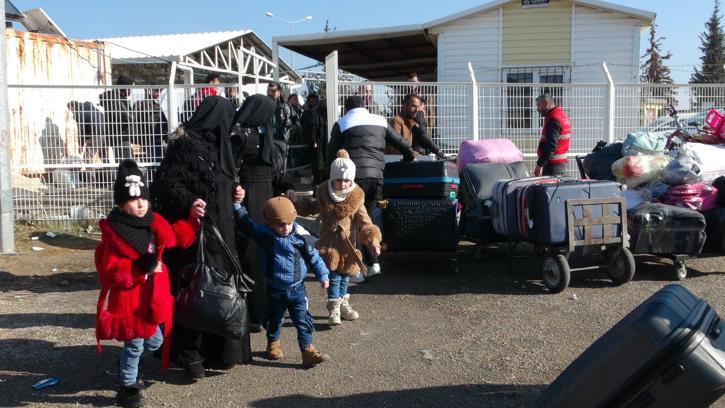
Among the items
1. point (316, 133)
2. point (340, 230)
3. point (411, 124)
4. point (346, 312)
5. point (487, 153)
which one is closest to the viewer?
point (340, 230)

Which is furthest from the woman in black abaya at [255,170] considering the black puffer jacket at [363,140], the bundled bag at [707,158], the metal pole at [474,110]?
the metal pole at [474,110]

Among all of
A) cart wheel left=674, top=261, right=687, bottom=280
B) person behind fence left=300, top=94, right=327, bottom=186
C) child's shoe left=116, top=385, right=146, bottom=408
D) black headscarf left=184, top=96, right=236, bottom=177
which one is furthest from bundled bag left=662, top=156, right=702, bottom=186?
person behind fence left=300, top=94, right=327, bottom=186

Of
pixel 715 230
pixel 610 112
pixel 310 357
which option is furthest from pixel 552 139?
pixel 310 357

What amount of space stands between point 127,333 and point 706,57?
209 feet

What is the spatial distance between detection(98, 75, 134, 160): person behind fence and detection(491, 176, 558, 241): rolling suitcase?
5.90 meters

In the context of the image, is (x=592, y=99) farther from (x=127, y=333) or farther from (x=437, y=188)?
(x=127, y=333)

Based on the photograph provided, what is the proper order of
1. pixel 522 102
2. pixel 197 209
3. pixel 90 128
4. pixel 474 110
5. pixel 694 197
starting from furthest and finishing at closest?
pixel 522 102, pixel 474 110, pixel 90 128, pixel 694 197, pixel 197 209

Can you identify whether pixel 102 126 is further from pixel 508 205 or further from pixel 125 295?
pixel 125 295

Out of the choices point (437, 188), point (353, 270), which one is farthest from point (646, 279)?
point (353, 270)

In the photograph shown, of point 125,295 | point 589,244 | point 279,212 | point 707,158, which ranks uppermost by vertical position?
point 707,158

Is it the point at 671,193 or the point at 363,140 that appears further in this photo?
the point at 671,193

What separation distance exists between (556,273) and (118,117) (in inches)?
275

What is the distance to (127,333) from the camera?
12.9 ft

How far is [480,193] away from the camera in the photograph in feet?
24.6
